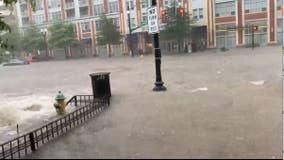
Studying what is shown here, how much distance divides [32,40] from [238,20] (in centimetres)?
3699

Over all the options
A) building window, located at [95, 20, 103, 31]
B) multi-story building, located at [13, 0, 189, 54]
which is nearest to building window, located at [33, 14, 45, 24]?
multi-story building, located at [13, 0, 189, 54]

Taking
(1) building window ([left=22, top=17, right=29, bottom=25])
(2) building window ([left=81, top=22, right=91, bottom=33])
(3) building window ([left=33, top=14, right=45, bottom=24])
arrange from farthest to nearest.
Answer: (1) building window ([left=22, top=17, right=29, bottom=25]) < (3) building window ([left=33, top=14, right=45, bottom=24]) < (2) building window ([left=81, top=22, right=91, bottom=33])

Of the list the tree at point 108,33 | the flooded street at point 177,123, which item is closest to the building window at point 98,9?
the tree at point 108,33

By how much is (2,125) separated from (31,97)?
5.30 meters

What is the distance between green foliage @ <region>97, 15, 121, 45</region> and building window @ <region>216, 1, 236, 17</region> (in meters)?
17.0

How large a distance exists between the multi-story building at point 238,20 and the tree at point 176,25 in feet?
17.7

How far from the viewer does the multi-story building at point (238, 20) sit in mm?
46844

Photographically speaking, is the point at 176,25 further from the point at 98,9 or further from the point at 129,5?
the point at 98,9

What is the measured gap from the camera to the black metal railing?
265 inches

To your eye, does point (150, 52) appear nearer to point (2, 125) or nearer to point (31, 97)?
point (31, 97)

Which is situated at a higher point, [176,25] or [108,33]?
[176,25]

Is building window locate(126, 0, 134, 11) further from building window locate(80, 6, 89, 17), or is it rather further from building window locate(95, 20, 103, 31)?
building window locate(80, 6, 89, 17)

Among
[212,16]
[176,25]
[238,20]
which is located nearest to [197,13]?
[212,16]

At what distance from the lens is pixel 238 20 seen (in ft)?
161
